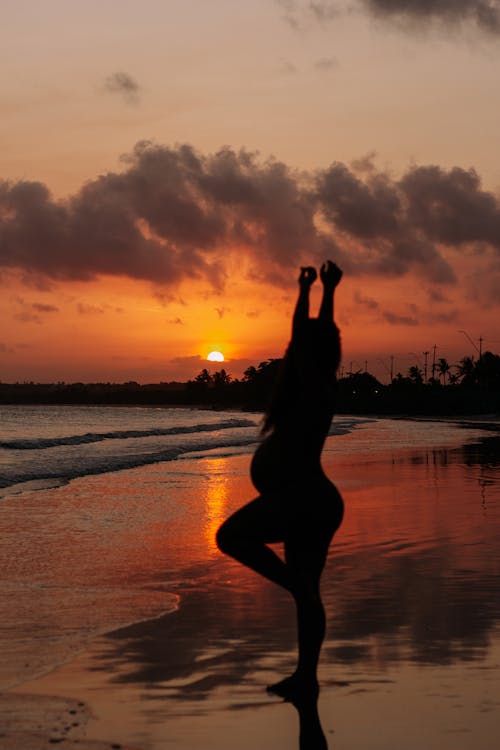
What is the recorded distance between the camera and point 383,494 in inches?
637

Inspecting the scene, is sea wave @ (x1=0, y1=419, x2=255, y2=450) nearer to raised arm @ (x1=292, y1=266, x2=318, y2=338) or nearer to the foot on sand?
the foot on sand

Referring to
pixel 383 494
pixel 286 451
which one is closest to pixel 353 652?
pixel 286 451

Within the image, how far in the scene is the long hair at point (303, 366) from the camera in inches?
173

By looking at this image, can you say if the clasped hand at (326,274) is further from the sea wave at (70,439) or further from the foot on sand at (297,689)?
the sea wave at (70,439)

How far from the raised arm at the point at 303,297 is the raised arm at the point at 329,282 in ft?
0.15

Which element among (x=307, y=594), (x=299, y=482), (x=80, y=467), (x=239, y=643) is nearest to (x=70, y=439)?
(x=80, y=467)

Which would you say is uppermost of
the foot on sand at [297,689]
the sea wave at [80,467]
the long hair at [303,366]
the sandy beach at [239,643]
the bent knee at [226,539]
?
the long hair at [303,366]

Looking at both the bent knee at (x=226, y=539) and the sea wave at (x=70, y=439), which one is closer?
the bent knee at (x=226, y=539)

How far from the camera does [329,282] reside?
4598mm

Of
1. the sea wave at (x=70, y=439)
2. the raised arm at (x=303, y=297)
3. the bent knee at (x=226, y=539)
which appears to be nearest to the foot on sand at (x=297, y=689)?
the bent knee at (x=226, y=539)

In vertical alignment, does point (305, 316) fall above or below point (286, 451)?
above

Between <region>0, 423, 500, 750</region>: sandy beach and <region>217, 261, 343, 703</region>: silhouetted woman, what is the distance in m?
0.56

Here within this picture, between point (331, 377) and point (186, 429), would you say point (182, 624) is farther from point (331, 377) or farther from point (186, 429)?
point (186, 429)

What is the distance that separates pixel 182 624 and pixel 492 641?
1971 mm
